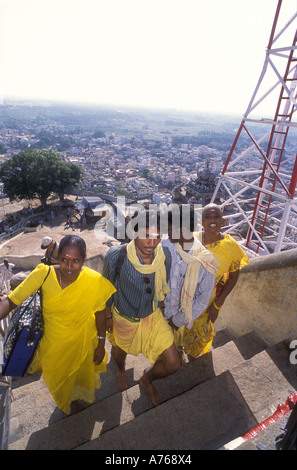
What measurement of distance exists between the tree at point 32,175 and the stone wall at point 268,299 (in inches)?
869

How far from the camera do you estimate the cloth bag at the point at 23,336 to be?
6.21 feet

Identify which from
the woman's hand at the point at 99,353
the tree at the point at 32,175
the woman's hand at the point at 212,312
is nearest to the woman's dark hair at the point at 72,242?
the woman's hand at the point at 99,353

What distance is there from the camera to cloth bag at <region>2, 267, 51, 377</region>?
189 centimetres

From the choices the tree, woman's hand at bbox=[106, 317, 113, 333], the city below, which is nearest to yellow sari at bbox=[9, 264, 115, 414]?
woman's hand at bbox=[106, 317, 113, 333]

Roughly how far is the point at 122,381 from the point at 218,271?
1362 millimetres

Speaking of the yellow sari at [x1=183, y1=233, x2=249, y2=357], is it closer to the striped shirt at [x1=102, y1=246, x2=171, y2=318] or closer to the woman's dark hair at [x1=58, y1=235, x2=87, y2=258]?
the striped shirt at [x1=102, y1=246, x2=171, y2=318]

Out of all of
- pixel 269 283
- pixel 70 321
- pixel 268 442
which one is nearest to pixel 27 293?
pixel 70 321

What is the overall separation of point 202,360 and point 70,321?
1334 mm

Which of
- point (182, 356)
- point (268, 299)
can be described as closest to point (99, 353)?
point (182, 356)

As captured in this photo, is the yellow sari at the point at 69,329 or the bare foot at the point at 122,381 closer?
the yellow sari at the point at 69,329

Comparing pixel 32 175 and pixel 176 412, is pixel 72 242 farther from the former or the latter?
pixel 32 175

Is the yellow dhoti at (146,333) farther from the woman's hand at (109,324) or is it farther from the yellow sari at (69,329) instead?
the yellow sari at (69,329)

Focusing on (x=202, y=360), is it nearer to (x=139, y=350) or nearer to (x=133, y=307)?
(x=139, y=350)

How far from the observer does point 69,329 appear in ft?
6.72
